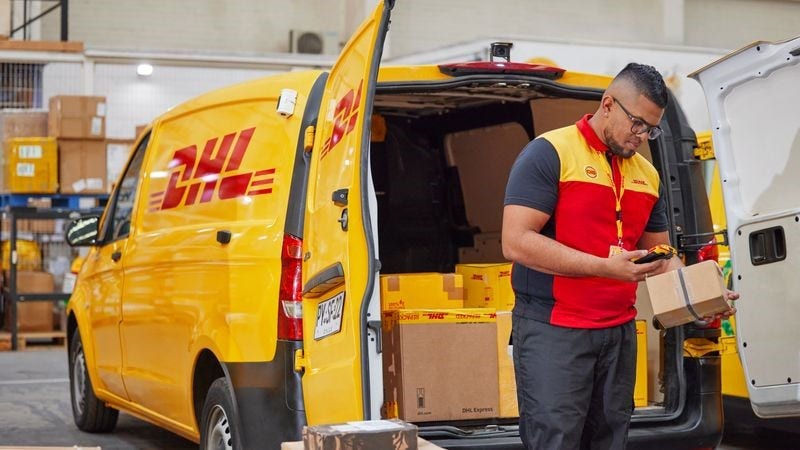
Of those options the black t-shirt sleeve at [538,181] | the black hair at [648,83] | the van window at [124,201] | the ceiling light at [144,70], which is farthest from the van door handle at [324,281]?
the ceiling light at [144,70]

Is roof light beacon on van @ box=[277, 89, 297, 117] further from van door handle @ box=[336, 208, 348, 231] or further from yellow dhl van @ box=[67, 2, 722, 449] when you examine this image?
van door handle @ box=[336, 208, 348, 231]

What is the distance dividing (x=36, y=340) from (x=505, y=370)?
1092cm

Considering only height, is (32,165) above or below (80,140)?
below

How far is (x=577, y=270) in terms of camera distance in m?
3.78

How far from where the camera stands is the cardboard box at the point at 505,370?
5289 millimetres

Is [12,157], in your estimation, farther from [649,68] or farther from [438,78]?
[649,68]

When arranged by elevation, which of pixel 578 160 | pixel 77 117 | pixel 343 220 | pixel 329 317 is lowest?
pixel 329 317

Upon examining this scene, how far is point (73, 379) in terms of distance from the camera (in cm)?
801

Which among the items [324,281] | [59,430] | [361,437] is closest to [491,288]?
[324,281]

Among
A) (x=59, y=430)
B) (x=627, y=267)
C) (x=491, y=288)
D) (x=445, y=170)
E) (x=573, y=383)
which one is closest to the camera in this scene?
(x=627, y=267)

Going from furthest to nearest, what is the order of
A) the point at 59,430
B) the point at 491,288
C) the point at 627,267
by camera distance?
the point at 59,430, the point at 491,288, the point at 627,267

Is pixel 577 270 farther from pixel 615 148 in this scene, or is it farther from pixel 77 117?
pixel 77 117

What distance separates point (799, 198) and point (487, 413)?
5.05ft

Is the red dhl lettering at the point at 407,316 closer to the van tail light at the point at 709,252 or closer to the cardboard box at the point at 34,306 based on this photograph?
the van tail light at the point at 709,252
